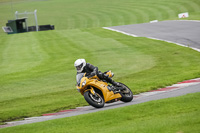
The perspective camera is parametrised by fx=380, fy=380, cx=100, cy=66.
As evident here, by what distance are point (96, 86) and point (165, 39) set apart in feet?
67.4

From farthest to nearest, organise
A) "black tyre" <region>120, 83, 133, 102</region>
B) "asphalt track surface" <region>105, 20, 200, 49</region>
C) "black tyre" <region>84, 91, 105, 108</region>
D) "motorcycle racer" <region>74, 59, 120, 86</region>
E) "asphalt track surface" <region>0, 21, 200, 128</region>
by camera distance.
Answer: "asphalt track surface" <region>105, 20, 200, 49</region>, "black tyre" <region>120, 83, 133, 102</region>, "asphalt track surface" <region>0, 21, 200, 128</region>, "motorcycle racer" <region>74, 59, 120, 86</region>, "black tyre" <region>84, 91, 105, 108</region>

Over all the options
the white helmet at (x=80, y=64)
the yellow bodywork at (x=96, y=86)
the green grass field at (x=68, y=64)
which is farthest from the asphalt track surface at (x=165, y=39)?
the white helmet at (x=80, y=64)

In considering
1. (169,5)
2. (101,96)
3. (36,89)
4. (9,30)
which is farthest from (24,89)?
(169,5)

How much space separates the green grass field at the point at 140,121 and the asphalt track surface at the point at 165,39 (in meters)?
1.47

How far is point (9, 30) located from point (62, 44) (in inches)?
968

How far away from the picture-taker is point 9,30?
56781 mm

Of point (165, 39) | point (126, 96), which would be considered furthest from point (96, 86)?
point (165, 39)

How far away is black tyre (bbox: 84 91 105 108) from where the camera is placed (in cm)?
1212

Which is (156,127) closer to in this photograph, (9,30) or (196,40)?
(196,40)

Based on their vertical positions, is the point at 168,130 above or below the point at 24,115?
above

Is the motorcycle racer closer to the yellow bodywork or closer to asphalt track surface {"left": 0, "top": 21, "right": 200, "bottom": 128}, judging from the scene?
the yellow bodywork

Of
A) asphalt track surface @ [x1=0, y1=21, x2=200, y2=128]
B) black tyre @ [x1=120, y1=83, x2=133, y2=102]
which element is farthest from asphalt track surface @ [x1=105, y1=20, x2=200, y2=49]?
black tyre @ [x1=120, y1=83, x2=133, y2=102]

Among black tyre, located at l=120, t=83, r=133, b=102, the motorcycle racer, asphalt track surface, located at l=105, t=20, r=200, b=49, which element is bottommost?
asphalt track surface, located at l=105, t=20, r=200, b=49

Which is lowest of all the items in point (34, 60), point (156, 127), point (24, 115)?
point (34, 60)
